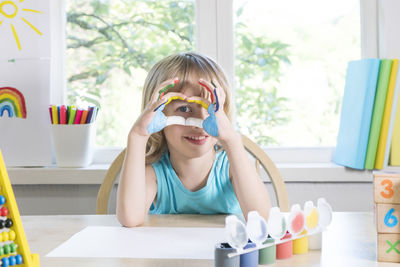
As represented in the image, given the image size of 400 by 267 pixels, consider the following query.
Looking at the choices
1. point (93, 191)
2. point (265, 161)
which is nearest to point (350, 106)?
point (265, 161)

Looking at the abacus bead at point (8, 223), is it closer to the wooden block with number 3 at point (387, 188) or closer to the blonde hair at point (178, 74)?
the wooden block with number 3 at point (387, 188)

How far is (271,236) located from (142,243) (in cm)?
27

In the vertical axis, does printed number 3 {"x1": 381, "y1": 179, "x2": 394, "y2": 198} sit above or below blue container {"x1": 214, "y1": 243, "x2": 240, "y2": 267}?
Answer: above

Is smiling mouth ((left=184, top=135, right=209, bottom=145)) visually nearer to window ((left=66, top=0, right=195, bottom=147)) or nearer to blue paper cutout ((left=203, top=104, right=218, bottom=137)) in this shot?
blue paper cutout ((left=203, top=104, right=218, bottom=137))

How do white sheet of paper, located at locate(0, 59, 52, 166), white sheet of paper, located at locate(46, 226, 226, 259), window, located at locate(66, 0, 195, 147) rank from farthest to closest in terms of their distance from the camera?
window, located at locate(66, 0, 195, 147), white sheet of paper, located at locate(0, 59, 52, 166), white sheet of paper, located at locate(46, 226, 226, 259)

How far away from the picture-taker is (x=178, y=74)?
125 cm

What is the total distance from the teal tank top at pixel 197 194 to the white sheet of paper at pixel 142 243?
0.94ft

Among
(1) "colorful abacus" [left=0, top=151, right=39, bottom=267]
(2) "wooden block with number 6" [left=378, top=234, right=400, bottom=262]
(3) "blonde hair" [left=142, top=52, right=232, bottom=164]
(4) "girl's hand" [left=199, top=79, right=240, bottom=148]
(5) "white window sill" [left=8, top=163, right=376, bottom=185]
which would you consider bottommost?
(5) "white window sill" [left=8, top=163, right=376, bottom=185]

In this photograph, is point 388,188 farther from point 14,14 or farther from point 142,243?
point 14,14

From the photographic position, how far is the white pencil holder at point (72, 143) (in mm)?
1656

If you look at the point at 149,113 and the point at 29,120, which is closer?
the point at 149,113

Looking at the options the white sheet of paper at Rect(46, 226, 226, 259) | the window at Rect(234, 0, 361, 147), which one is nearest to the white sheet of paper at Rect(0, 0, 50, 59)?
the window at Rect(234, 0, 361, 147)

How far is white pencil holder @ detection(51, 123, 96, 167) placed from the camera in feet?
5.43

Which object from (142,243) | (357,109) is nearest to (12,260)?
(142,243)
